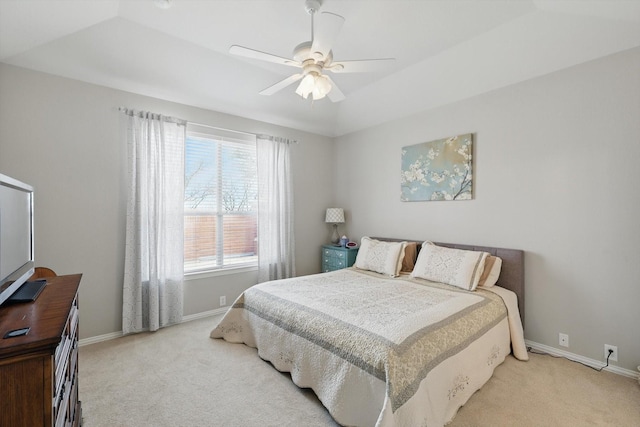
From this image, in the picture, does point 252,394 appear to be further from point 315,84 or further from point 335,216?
point 335,216

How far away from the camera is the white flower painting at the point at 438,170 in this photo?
335 cm

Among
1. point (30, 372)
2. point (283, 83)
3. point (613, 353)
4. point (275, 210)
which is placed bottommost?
point (613, 353)

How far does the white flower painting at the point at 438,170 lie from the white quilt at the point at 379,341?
3.97 ft

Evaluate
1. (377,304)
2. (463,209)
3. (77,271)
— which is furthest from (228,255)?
(463,209)

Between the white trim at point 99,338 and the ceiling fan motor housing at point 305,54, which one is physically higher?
the ceiling fan motor housing at point 305,54

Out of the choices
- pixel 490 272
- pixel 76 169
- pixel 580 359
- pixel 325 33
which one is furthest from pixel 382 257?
pixel 76 169

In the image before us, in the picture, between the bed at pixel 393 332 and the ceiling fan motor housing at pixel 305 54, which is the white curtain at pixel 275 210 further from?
the ceiling fan motor housing at pixel 305 54

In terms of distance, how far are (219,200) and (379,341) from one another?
285 cm

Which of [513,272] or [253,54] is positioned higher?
[253,54]

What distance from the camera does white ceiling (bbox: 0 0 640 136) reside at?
228cm

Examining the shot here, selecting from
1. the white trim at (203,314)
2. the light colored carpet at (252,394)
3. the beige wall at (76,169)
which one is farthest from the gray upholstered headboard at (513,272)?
the beige wall at (76,169)

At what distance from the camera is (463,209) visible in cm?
340

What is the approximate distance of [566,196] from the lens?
2684 millimetres

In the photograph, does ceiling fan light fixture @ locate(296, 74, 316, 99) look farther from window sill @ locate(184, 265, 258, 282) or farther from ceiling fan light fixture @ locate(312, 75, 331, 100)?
window sill @ locate(184, 265, 258, 282)
